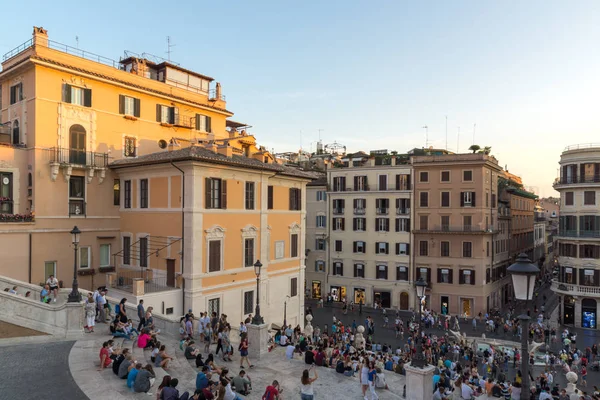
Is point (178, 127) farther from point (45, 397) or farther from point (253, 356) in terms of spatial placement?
point (45, 397)

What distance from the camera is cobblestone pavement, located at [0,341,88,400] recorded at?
12.1 m

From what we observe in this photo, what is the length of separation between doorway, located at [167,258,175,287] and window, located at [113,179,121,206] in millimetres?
6632

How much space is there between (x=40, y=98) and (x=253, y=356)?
64.5 ft

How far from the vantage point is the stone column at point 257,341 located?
1983cm

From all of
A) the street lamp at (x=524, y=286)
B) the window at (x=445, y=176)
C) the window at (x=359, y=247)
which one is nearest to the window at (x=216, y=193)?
the street lamp at (x=524, y=286)

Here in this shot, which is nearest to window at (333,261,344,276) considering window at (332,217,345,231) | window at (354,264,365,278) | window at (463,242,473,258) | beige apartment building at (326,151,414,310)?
beige apartment building at (326,151,414,310)

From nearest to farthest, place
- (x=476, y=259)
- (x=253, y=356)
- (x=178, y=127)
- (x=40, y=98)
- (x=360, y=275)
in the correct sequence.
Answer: (x=253, y=356), (x=40, y=98), (x=178, y=127), (x=476, y=259), (x=360, y=275)

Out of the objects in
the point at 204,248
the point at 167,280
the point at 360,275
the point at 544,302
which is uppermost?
the point at 204,248

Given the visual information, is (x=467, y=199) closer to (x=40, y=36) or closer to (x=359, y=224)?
(x=359, y=224)

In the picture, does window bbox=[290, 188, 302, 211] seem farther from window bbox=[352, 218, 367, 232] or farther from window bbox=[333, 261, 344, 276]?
window bbox=[333, 261, 344, 276]

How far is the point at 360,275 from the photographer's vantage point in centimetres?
4962

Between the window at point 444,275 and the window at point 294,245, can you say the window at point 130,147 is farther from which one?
the window at point 444,275

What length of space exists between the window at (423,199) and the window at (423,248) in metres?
3.89

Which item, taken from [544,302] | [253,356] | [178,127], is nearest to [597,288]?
[544,302]
